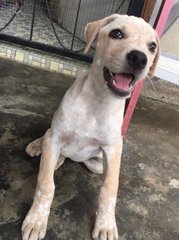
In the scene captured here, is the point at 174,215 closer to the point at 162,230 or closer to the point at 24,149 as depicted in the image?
the point at 162,230

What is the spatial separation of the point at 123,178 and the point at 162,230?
19.3 inches

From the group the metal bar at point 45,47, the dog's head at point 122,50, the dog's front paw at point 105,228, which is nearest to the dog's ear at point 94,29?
the dog's head at point 122,50

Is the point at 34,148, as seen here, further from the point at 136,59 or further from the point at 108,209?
the point at 136,59

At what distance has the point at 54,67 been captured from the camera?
391 cm

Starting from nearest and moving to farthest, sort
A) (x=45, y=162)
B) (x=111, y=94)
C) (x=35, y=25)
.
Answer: (x=111, y=94) → (x=45, y=162) → (x=35, y=25)

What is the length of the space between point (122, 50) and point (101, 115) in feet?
1.38

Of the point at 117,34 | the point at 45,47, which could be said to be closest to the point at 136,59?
the point at 117,34

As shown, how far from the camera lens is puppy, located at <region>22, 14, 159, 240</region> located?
183 cm

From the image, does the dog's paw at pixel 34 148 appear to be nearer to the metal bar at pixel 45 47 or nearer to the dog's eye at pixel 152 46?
the dog's eye at pixel 152 46

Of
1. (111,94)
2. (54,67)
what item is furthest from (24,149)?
(54,67)

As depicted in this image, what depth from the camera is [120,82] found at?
1.84 m

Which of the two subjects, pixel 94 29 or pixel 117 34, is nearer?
pixel 117 34

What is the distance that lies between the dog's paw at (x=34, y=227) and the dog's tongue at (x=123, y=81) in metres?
0.80

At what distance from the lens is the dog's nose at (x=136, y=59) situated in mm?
1686
